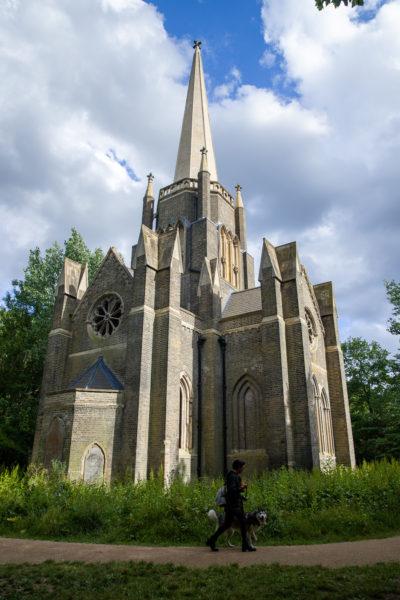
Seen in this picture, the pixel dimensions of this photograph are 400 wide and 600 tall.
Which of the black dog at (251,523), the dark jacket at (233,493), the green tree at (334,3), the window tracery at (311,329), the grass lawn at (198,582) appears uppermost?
the window tracery at (311,329)

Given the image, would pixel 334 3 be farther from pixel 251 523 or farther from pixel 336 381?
pixel 336 381

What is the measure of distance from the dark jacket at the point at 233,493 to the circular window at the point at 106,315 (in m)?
14.4

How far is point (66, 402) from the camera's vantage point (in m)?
18.3

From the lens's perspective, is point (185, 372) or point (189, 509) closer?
point (189, 509)

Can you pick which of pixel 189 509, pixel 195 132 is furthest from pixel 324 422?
pixel 195 132

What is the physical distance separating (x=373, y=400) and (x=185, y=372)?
658 inches

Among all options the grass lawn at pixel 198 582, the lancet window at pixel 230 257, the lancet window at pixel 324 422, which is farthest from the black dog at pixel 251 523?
the lancet window at pixel 230 257

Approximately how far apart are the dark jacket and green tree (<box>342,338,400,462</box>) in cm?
1927

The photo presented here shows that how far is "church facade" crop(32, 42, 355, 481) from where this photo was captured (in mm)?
18312

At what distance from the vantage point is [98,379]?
20266 millimetres

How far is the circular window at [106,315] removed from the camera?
75.4ft

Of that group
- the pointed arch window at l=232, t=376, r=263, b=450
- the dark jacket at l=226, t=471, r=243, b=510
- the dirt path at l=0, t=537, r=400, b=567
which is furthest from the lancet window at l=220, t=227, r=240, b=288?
the dirt path at l=0, t=537, r=400, b=567

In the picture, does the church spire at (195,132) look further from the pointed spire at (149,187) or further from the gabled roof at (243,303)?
the gabled roof at (243,303)

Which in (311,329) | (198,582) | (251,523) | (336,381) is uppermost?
(311,329)
